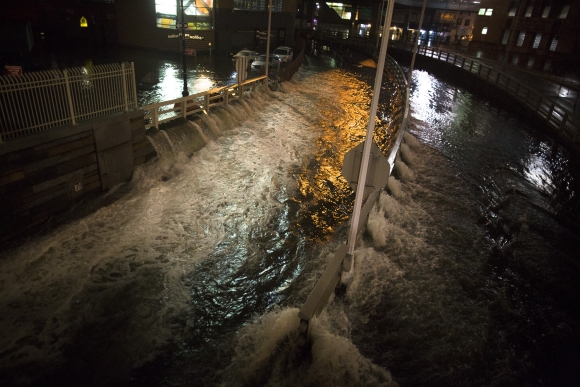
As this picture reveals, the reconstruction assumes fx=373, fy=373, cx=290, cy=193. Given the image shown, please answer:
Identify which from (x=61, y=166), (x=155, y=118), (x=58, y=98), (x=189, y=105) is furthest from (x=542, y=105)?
(x=61, y=166)

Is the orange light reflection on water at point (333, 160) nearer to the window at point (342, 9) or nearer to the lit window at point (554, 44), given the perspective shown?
the lit window at point (554, 44)

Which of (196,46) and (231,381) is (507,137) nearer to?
(231,381)

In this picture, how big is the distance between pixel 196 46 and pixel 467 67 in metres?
26.4

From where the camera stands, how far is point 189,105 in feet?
51.1

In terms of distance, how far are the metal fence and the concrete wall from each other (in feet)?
0.90

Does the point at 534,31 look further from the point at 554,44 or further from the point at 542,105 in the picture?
the point at 542,105

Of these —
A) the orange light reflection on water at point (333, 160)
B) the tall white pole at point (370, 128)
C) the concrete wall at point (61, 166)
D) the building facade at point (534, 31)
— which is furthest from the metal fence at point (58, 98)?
the building facade at point (534, 31)

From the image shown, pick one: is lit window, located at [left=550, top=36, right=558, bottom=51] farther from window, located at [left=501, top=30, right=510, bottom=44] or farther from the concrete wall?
the concrete wall

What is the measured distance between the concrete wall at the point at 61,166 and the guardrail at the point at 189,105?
181cm

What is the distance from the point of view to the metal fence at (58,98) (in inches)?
313

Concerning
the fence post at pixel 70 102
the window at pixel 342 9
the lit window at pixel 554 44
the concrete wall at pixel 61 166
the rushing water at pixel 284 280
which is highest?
the window at pixel 342 9

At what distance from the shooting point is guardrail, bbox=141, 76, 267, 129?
43.3 feet

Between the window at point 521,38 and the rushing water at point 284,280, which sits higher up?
the window at point 521,38

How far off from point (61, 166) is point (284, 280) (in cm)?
600
